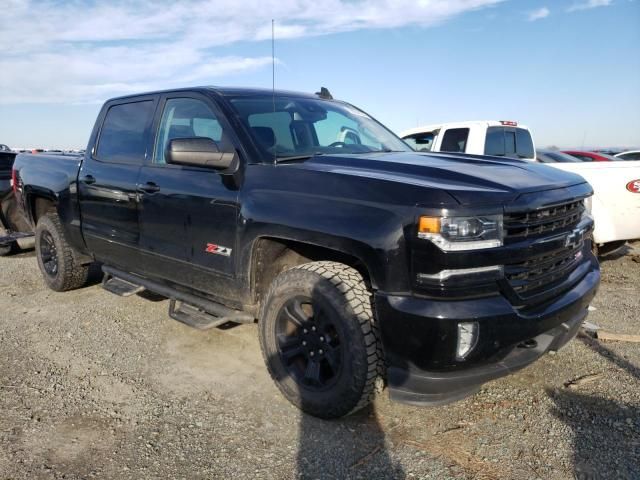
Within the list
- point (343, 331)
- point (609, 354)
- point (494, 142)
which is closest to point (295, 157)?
point (343, 331)

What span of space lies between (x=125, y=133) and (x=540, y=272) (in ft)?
11.3

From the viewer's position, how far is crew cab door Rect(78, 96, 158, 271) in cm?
402

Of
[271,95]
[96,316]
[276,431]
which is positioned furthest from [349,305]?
[96,316]

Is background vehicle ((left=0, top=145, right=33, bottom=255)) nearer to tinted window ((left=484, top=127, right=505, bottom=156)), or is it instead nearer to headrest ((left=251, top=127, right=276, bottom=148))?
headrest ((left=251, top=127, right=276, bottom=148))

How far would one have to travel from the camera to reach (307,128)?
3680 millimetres

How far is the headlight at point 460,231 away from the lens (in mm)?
2344

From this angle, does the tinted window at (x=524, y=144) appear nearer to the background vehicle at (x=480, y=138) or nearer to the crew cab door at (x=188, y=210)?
the background vehicle at (x=480, y=138)

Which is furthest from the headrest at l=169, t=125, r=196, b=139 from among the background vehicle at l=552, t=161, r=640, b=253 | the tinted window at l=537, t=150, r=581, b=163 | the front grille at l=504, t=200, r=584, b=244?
the tinted window at l=537, t=150, r=581, b=163

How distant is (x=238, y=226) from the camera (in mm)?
3117

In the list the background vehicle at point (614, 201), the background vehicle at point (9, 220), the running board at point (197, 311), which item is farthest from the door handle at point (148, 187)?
the background vehicle at point (614, 201)

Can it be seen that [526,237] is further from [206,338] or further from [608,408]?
[206,338]

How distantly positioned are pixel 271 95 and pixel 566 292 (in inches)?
95.8

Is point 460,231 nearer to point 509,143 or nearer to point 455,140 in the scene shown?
point 455,140

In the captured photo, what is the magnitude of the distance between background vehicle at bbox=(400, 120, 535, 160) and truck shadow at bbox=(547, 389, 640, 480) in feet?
15.8
